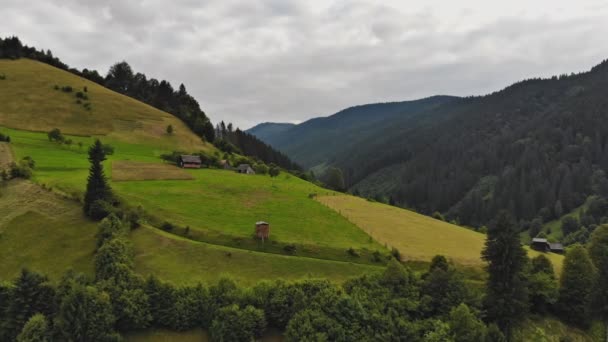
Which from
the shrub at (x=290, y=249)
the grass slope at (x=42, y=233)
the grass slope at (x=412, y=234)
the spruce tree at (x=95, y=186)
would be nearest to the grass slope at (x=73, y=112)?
the grass slope at (x=42, y=233)

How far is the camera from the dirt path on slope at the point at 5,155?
2672 inches

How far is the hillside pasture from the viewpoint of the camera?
7481 cm

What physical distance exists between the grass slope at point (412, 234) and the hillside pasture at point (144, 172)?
3030cm

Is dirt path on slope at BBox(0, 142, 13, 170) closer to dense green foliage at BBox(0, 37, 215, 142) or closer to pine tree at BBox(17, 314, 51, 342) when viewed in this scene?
pine tree at BBox(17, 314, 51, 342)

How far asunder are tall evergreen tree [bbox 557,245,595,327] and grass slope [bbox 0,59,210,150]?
92.1 metres

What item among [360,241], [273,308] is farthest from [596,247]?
[273,308]

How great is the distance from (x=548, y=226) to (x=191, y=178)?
149 m

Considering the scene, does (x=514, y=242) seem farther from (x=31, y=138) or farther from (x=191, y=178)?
(x=31, y=138)

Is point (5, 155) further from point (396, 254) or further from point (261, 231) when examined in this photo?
→ point (396, 254)

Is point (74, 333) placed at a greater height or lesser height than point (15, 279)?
lesser

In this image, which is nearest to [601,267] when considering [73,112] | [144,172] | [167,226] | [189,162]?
[167,226]

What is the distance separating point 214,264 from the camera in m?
48.1

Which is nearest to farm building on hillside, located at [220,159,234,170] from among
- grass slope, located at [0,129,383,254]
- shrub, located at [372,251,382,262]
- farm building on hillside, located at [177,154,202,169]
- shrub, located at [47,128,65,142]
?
farm building on hillside, located at [177,154,202,169]

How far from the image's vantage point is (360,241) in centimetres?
5872
